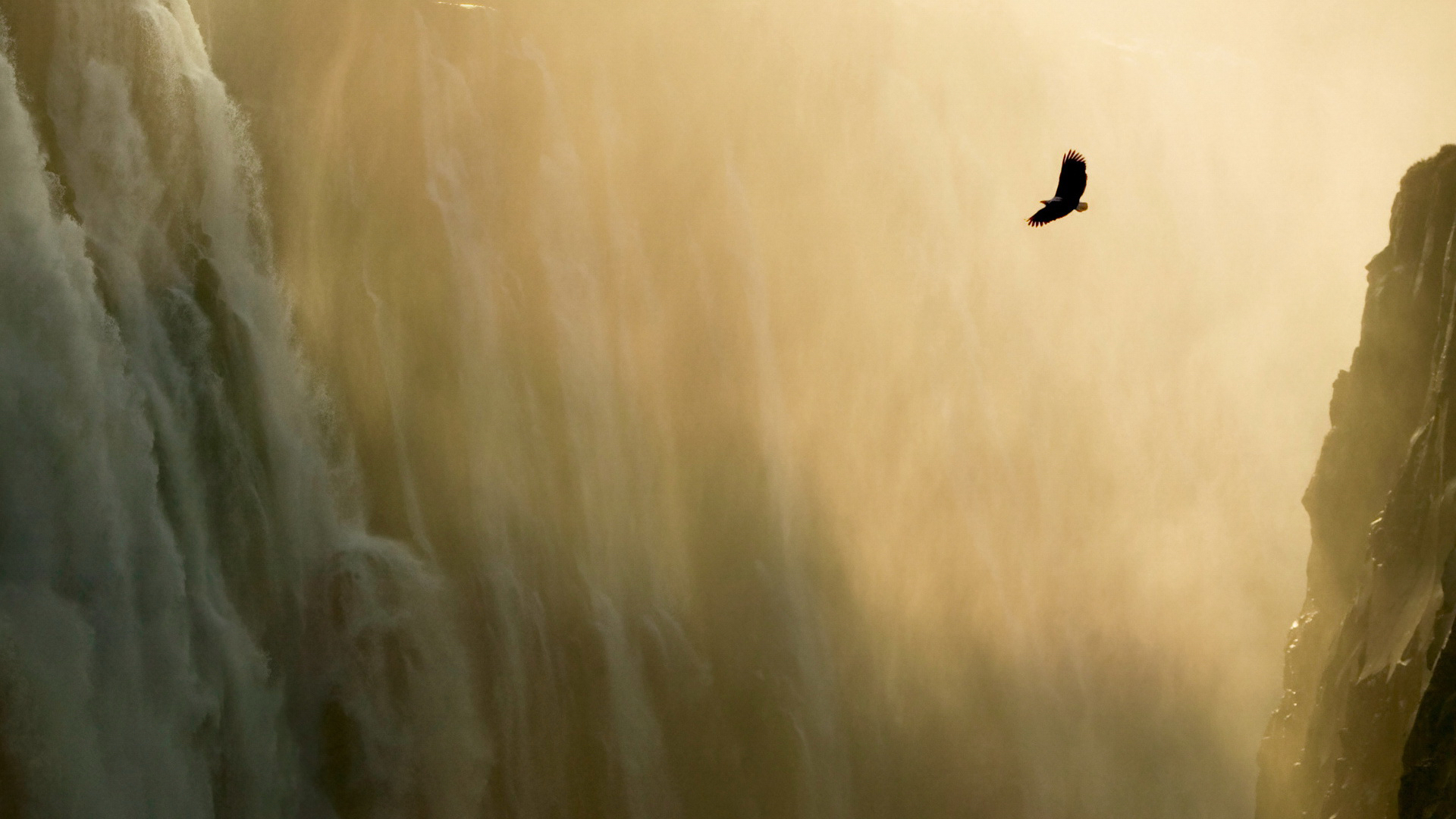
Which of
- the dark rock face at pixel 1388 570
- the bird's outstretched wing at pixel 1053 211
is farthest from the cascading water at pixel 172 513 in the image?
the dark rock face at pixel 1388 570

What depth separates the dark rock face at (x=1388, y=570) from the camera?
10938 mm

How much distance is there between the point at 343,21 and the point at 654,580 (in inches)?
300

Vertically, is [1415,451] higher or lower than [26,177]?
lower

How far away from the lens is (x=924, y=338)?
68.5 feet

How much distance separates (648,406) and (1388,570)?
29.1 ft

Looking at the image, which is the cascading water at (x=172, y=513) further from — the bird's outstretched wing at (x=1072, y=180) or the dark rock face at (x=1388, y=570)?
the dark rock face at (x=1388, y=570)

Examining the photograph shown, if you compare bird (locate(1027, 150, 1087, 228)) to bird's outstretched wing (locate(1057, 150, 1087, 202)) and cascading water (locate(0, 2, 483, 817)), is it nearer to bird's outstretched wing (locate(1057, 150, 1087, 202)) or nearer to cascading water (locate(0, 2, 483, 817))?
bird's outstretched wing (locate(1057, 150, 1087, 202))

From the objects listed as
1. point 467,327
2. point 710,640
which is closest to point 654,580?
point 710,640

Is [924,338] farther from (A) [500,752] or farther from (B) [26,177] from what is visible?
(B) [26,177]

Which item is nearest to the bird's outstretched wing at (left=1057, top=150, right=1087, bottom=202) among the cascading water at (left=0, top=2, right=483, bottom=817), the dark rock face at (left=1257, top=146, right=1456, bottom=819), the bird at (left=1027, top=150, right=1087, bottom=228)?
the bird at (left=1027, top=150, right=1087, bottom=228)

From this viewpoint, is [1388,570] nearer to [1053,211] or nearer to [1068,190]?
[1053,211]

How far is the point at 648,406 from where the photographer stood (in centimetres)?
1769

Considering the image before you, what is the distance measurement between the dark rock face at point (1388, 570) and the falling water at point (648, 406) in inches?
222

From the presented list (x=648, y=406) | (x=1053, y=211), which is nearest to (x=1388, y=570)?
(x=1053, y=211)
